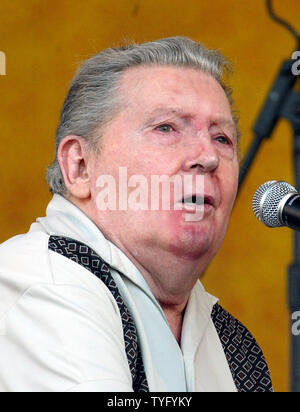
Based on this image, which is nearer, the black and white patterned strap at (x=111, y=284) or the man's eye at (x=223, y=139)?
the black and white patterned strap at (x=111, y=284)

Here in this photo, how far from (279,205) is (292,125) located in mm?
525

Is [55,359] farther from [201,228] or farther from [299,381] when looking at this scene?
[299,381]

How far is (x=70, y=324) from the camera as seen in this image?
3.00 ft

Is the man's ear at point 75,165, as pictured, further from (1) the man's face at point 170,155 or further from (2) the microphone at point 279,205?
(2) the microphone at point 279,205

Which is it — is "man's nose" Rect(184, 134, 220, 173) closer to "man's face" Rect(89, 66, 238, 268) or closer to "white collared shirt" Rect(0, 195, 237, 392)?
"man's face" Rect(89, 66, 238, 268)

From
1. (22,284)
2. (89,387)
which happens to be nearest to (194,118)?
(22,284)

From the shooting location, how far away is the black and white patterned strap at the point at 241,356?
1.31 metres

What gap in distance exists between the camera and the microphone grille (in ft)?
3.45

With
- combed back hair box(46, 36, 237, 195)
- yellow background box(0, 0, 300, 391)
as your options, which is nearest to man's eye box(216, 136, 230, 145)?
combed back hair box(46, 36, 237, 195)

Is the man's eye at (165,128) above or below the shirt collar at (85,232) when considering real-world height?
above

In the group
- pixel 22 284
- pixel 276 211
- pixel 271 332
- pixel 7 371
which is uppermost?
pixel 276 211

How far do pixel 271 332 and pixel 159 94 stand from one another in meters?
0.90

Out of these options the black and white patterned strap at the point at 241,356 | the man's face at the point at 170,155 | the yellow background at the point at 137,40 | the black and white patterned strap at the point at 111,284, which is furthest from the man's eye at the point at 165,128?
the yellow background at the point at 137,40

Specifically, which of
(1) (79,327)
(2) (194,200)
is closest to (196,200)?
(2) (194,200)
